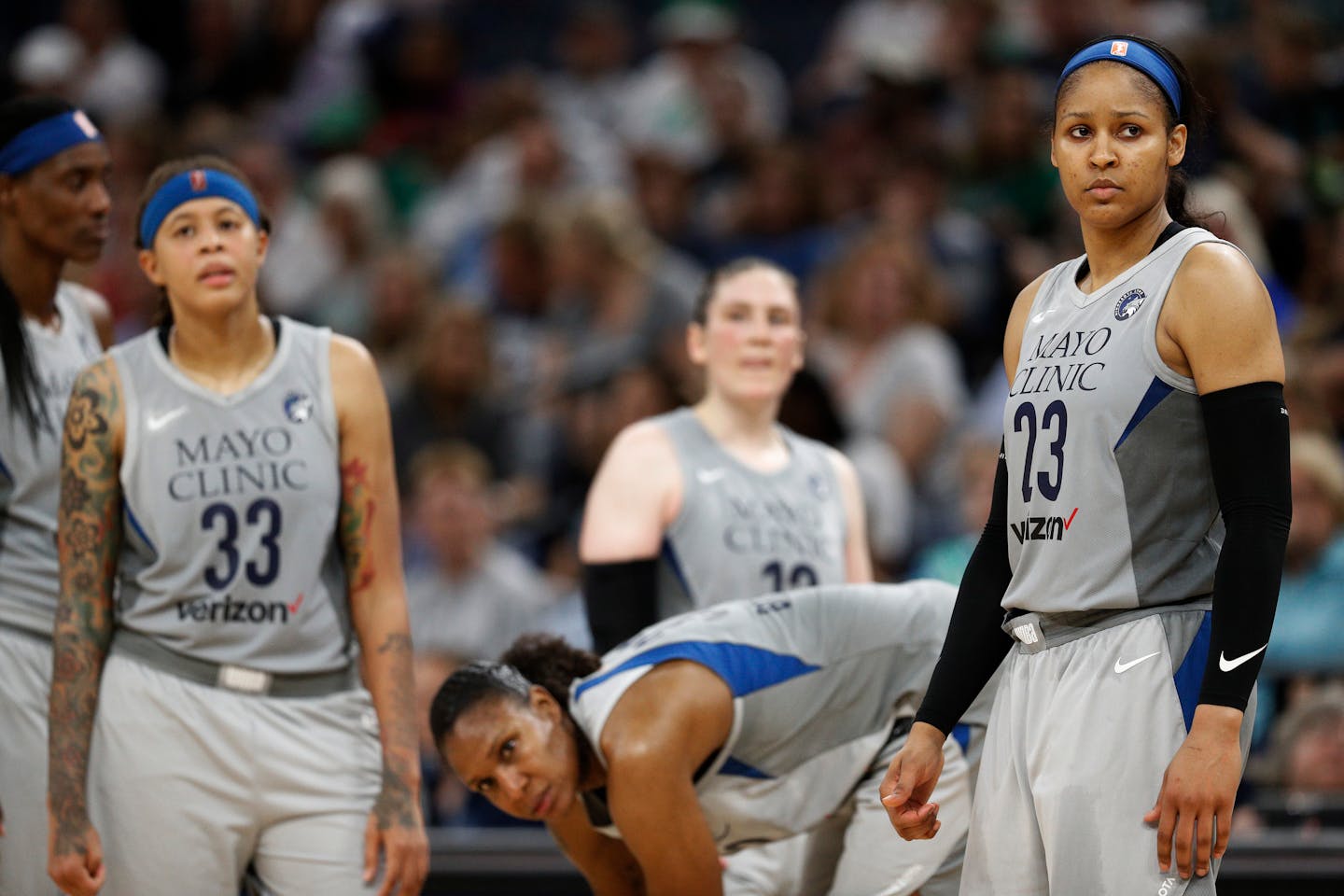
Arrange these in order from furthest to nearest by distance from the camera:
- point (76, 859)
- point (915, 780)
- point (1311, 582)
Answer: point (1311, 582) < point (76, 859) < point (915, 780)

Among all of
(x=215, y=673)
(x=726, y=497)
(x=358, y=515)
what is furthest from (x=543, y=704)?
(x=726, y=497)

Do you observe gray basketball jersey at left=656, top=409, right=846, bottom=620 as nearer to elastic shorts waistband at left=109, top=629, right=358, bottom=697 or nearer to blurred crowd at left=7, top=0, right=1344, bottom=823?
elastic shorts waistband at left=109, top=629, right=358, bottom=697

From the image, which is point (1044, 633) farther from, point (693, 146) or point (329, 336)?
point (693, 146)

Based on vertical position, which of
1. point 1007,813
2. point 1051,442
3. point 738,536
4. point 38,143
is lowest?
point 1007,813

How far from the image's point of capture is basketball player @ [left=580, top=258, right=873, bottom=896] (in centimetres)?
445

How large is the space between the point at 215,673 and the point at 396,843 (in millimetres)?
510

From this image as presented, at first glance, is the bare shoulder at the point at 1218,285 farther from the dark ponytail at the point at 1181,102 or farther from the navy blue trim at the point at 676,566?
the navy blue trim at the point at 676,566

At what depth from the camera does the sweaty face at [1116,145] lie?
2697 mm

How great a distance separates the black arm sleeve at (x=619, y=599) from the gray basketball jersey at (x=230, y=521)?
0.96 meters

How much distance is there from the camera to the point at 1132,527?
264 cm

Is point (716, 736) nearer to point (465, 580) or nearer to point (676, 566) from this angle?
point (676, 566)

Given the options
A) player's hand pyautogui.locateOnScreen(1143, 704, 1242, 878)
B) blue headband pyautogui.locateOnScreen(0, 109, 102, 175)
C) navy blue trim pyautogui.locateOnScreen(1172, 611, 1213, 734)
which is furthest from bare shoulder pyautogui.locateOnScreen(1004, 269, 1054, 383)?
blue headband pyautogui.locateOnScreen(0, 109, 102, 175)

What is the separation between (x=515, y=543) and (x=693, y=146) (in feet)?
9.25

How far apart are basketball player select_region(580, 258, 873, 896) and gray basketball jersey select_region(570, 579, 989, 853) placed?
2.10ft
